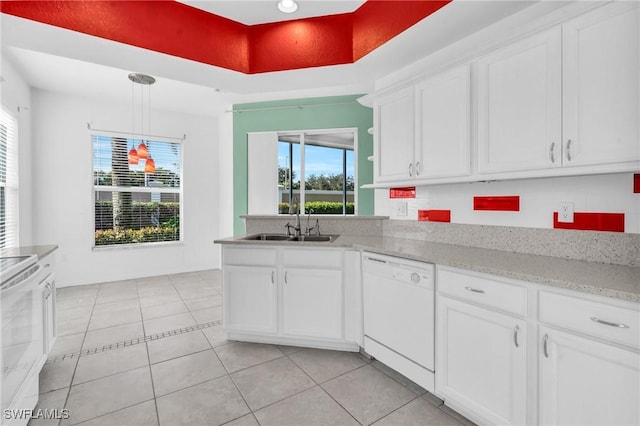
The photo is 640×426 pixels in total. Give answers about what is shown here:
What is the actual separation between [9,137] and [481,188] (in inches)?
195

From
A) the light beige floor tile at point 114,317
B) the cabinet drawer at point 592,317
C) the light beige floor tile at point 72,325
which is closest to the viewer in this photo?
the cabinet drawer at point 592,317

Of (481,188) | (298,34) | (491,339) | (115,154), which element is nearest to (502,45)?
(481,188)

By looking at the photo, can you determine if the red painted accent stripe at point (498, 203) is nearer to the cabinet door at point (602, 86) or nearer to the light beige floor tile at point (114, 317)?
the cabinet door at point (602, 86)

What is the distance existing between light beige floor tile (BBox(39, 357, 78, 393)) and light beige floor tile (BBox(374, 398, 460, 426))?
2.12 metres

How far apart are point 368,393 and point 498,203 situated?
159 centimetres

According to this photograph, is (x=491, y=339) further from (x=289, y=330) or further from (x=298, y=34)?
(x=298, y=34)

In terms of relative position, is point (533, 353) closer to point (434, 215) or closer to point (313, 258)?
point (434, 215)

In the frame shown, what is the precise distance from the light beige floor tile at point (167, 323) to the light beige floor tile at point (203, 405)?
46.6 inches

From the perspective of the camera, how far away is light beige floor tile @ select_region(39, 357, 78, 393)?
2.04m

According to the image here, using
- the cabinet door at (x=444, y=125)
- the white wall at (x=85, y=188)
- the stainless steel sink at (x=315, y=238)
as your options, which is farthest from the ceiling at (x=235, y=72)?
the stainless steel sink at (x=315, y=238)

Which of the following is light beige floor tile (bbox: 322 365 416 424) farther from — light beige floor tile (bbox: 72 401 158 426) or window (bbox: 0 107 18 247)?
window (bbox: 0 107 18 247)

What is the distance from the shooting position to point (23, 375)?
62.9 inches

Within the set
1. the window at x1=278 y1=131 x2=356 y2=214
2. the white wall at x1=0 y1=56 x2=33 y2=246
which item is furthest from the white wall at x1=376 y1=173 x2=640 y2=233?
the white wall at x1=0 y1=56 x2=33 y2=246

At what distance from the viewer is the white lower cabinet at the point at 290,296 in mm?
2432
